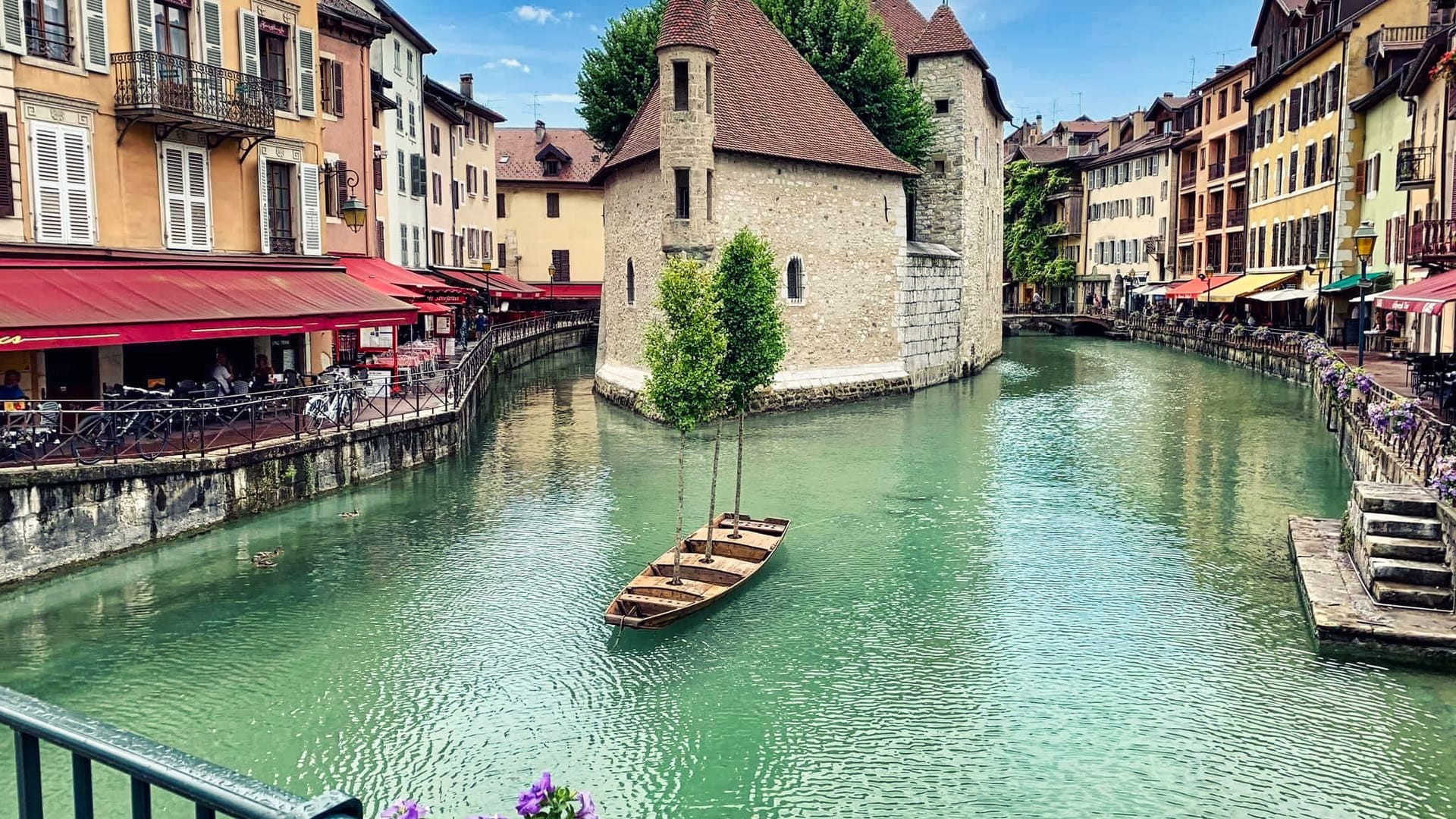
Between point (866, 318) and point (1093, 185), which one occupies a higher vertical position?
point (1093, 185)

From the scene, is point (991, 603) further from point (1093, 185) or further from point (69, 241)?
point (1093, 185)

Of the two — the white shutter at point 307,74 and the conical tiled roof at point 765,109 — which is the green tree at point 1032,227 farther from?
the white shutter at point 307,74

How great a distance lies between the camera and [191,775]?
203cm

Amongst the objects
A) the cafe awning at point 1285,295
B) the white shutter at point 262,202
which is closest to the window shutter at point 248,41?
the white shutter at point 262,202

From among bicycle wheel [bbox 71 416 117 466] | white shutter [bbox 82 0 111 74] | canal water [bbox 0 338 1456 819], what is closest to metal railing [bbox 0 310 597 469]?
bicycle wheel [bbox 71 416 117 466]

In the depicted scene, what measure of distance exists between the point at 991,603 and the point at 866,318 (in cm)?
2339

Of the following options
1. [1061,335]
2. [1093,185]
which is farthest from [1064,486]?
[1093,185]

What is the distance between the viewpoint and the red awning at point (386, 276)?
89.1 ft

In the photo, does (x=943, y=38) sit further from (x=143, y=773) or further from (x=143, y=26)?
(x=143, y=773)

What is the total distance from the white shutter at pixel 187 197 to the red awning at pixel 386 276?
Answer: 4.58 m

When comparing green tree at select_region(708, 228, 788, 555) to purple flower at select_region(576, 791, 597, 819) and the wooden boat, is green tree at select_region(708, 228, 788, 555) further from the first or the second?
purple flower at select_region(576, 791, 597, 819)

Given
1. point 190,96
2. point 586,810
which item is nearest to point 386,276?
point 190,96

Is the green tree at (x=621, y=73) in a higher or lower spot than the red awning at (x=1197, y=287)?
higher

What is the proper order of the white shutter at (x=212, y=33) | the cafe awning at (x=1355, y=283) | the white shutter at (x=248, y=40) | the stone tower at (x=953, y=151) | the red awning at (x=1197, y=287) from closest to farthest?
1. the white shutter at (x=212, y=33)
2. the white shutter at (x=248, y=40)
3. the cafe awning at (x=1355, y=283)
4. the stone tower at (x=953, y=151)
5. the red awning at (x=1197, y=287)
